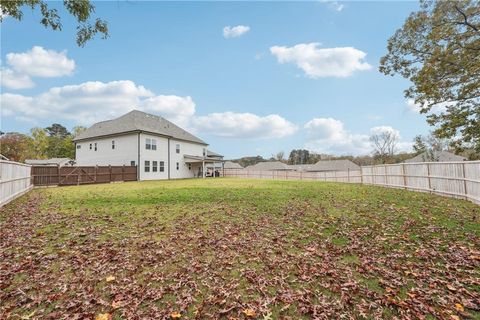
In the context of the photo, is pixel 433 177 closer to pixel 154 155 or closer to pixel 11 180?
pixel 11 180

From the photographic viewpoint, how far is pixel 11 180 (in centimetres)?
963

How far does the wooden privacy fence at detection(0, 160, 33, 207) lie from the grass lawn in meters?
2.55

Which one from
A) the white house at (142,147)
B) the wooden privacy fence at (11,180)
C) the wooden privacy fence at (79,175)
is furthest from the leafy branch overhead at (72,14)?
the white house at (142,147)

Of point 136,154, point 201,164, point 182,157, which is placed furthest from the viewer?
point 201,164

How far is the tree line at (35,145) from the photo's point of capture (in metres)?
48.7

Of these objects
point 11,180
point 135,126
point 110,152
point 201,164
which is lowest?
point 11,180

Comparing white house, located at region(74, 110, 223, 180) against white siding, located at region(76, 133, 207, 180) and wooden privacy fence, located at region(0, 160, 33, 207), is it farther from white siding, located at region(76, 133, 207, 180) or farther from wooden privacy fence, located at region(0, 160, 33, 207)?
wooden privacy fence, located at region(0, 160, 33, 207)

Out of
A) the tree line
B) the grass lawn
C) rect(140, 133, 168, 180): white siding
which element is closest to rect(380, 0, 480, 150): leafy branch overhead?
the grass lawn

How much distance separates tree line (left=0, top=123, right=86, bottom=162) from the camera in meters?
48.7

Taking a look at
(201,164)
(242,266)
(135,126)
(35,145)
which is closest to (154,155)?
(135,126)

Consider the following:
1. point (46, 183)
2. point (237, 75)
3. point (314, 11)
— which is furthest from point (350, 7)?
point (46, 183)

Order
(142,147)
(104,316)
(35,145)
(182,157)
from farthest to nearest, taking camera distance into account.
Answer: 1. (35,145)
2. (182,157)
3. (142,147)
4. (104,316)

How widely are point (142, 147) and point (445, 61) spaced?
965 inches

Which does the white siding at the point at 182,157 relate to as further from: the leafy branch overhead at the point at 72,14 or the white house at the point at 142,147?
the leafy branch overhead at the point at 72,14
